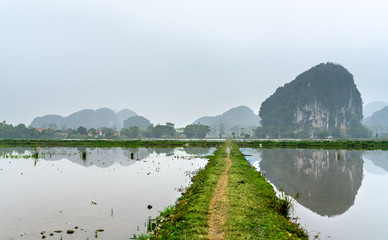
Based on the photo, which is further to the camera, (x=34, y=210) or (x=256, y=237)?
(x=34, y=210)

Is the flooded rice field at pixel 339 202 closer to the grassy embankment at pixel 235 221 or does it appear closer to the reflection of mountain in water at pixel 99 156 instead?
the grassy embankment at pixel 235 221

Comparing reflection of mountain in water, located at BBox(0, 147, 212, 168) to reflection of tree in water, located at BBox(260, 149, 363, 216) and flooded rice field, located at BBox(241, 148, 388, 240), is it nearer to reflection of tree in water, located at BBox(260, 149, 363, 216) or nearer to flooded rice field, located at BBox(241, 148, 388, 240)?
reflection of tree in water, located at BBox(260, 149, 363, 216)

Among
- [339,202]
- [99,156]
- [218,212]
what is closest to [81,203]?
[218,212]

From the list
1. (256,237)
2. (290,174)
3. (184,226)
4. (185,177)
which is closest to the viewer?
(256,237)

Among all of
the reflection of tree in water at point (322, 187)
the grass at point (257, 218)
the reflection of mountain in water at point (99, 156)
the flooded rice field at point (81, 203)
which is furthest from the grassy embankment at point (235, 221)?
the reflection of mountain in water at point (99, 156)

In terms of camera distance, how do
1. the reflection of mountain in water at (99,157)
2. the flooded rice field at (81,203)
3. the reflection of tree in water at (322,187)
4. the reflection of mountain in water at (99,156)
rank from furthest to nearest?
1. the reflection of mountain in water at (99,156)
2. the reflection of mountain in water at (99,157)
3. the reflection of tree in water at (322,187)
4. the flooded rice field at (81,203)

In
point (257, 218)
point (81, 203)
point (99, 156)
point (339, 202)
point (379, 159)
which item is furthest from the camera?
point (99, 156)

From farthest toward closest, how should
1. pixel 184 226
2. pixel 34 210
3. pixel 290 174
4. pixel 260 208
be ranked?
pixel 290 174 → pixel 34 210 → pixel 260 208 → pixel 184 226

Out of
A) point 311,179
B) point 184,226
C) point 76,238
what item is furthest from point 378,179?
point 76,238

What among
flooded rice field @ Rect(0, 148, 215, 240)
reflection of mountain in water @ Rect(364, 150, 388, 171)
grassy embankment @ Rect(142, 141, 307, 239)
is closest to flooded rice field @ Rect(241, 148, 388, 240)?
grassy embankment @ Rect(142, 141, 307, 239)

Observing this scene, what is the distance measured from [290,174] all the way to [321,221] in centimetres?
1305

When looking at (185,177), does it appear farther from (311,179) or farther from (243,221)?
(243,221)

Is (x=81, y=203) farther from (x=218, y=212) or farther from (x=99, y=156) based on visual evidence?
(x=99, y=156)

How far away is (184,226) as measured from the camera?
28.2ft
